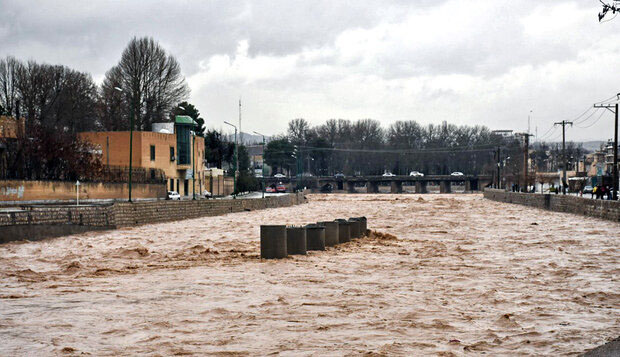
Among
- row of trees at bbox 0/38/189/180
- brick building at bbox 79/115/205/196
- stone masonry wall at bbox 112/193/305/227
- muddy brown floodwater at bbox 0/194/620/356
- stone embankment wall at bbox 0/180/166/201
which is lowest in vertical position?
muddy brown floodwater at bbox 0/194/620/356

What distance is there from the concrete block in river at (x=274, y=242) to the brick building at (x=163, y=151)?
1872 inches

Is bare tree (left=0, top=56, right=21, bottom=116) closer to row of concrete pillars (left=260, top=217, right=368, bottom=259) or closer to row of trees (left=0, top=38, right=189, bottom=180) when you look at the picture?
row of trees (left=0, top=38, right=189, bottom=180)

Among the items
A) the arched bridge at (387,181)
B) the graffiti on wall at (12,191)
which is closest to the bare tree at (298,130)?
the arched bridge at (387,181)

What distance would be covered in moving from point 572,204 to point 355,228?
108ft

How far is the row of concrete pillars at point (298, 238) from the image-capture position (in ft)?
69.2

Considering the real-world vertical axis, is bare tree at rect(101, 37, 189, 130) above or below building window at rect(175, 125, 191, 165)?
above

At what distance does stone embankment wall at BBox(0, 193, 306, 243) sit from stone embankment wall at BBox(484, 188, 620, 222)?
26.6m

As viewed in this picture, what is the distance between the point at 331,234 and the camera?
25062 mm

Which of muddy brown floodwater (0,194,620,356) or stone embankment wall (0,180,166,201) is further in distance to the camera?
stone embankment wall (0,180,166,201)

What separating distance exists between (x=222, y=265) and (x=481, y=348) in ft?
37.6

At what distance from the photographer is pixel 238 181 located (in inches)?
4220

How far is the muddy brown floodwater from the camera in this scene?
1097cm

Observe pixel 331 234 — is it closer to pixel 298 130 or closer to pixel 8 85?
pixel 8 85

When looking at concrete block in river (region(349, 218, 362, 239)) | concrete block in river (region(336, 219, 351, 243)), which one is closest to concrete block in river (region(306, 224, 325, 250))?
concrete block in river (region(336, 219, 351, 243))
